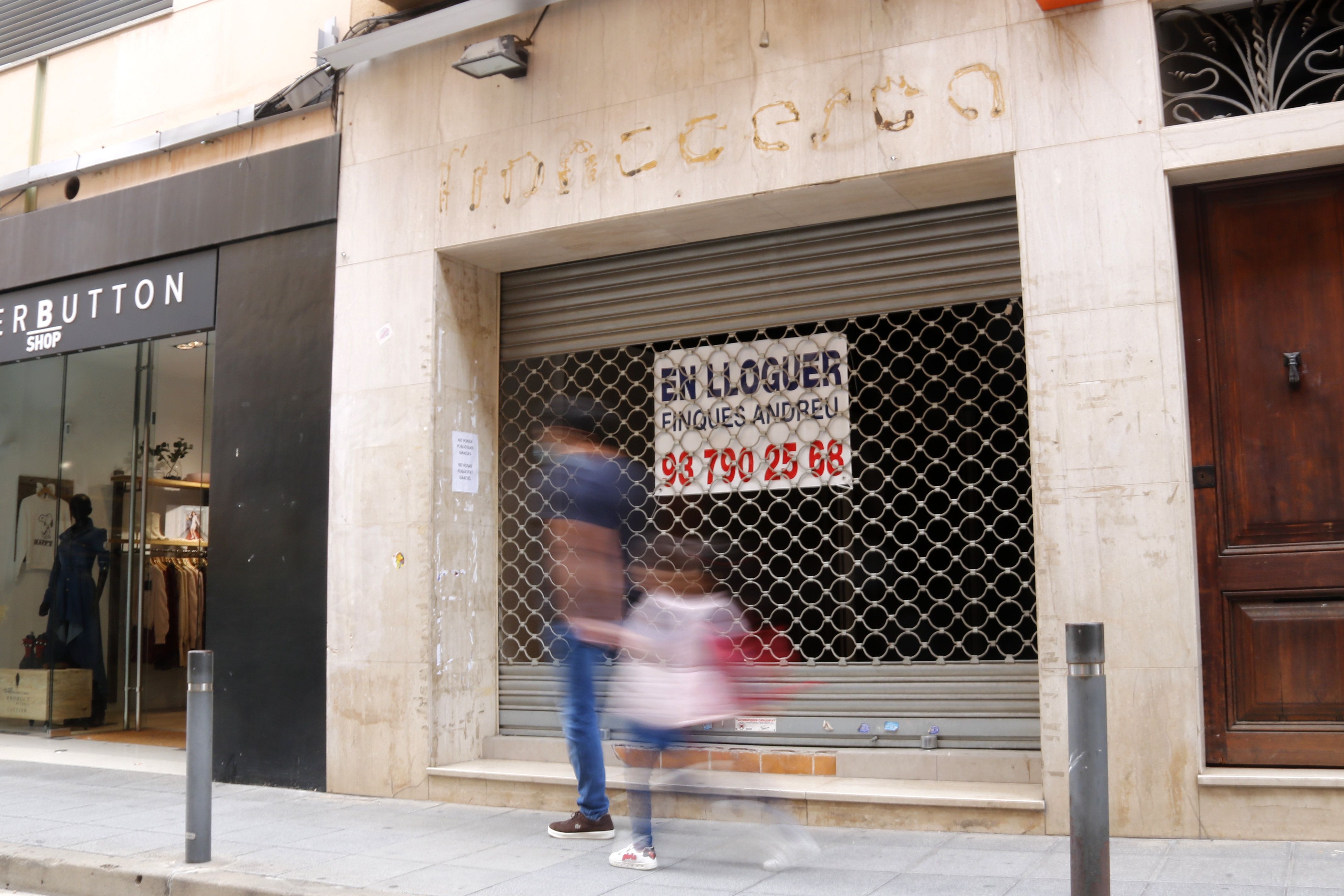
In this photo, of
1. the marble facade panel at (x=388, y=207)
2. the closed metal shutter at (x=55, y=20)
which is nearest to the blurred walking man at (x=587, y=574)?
the marble facade panel at (x=388, y=207)

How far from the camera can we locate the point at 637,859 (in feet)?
15.8

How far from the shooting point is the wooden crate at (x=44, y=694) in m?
9.74

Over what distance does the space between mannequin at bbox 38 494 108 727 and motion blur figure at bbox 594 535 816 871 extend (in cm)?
707

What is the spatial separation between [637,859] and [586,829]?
677 mm

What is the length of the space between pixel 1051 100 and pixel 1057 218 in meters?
0.58

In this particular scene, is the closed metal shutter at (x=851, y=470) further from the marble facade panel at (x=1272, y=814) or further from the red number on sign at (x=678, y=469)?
the marble facade panel at (x=1272, y=814)

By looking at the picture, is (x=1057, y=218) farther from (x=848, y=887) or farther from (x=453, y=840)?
(x=453, y=840)

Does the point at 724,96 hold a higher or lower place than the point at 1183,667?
higher

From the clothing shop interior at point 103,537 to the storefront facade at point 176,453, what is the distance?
0.07 ft

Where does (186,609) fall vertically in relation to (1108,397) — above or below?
below

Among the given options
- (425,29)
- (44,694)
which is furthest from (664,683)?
(44,694)

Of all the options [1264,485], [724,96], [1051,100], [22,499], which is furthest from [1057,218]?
[22,499]

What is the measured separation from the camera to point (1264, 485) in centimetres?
520

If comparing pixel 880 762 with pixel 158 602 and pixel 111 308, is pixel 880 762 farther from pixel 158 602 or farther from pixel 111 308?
pixel 158 602
